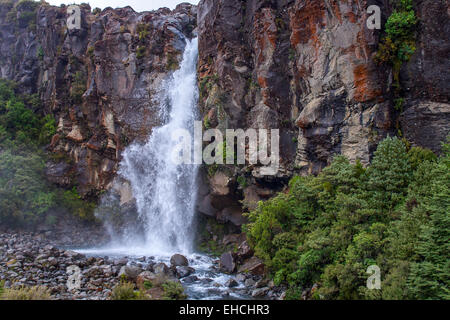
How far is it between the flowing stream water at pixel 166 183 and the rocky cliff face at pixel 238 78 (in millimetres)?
1183

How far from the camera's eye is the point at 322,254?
13125 millimetres

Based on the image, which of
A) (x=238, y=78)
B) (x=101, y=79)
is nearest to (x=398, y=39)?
(x=238, y=78)

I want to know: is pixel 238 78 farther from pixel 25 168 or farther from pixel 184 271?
pixel 25 168

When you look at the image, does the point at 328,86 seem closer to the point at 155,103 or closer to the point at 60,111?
the point at 155,103

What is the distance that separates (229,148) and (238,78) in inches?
213

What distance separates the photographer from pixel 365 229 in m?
12.8

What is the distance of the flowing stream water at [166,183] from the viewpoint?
79.1 ft

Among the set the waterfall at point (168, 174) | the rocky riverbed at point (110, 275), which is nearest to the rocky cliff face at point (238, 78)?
the waterfall at point (168, 174)

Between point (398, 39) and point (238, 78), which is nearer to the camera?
point (398, 39)

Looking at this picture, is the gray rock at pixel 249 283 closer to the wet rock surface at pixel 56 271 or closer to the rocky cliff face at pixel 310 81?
the wet rock surface at pixel 56 271

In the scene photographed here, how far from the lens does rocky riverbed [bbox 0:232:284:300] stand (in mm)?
14703

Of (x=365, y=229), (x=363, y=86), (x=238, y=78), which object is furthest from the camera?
(x=238, y=78)

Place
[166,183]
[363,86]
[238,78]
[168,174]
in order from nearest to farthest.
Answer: [363,86] → [238,78] → [166,183] → [168,174]

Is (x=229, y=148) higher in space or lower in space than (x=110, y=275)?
higher
